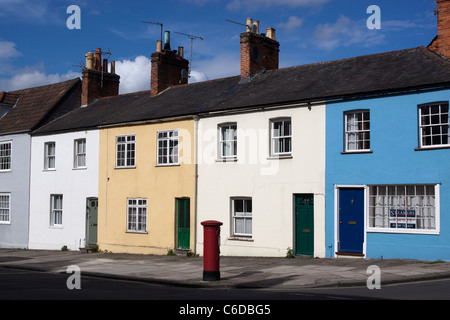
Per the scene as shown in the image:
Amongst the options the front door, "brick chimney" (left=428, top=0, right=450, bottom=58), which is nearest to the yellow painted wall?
the front door

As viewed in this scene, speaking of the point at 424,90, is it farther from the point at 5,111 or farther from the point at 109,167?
the point at 5,111

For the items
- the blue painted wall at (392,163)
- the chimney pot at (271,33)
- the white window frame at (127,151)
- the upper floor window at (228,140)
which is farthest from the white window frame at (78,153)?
the blue painted wall at (392,163)

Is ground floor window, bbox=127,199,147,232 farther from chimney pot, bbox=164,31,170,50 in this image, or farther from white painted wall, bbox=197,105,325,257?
chimney pot, bbox=164,31,170,50

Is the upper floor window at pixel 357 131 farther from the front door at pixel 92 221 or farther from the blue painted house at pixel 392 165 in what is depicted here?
the front door at pixel 92 221

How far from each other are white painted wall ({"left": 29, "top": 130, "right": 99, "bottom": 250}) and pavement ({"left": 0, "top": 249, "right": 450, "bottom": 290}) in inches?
171

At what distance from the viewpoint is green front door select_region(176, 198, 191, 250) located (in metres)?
23.3

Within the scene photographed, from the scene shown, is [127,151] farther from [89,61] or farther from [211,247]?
[211,247]

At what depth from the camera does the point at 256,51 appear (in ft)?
85.1

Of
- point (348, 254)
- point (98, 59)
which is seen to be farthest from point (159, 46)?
point (348, 254)

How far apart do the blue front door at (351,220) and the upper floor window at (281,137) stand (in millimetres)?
2840

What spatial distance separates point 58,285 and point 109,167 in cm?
1310

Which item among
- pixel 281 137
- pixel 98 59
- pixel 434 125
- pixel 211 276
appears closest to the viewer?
pixel 211 276

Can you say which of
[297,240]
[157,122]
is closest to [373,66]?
[297,240]

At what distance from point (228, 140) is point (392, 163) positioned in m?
6.90
